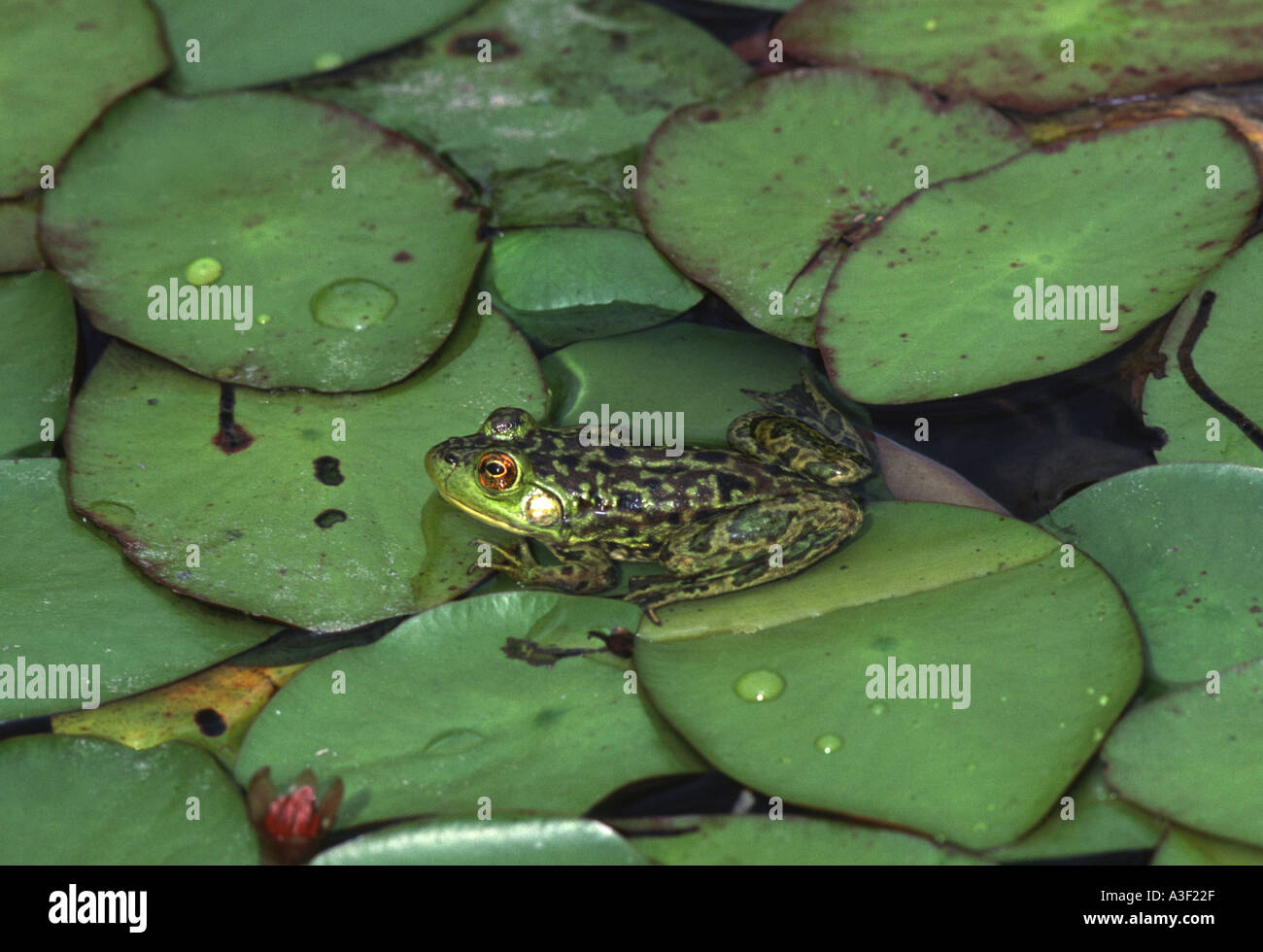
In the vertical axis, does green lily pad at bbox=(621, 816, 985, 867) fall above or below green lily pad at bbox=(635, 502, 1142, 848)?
below

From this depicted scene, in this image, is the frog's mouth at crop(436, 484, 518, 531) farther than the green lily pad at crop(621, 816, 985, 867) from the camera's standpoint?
Yes

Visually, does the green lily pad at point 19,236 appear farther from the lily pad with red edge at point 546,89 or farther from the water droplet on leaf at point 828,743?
the water droplet on leaf at point 828,743

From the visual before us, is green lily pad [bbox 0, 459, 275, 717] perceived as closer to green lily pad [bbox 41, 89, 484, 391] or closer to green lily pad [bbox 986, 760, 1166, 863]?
green lily pad [bbox 41, 89, 484, 391]

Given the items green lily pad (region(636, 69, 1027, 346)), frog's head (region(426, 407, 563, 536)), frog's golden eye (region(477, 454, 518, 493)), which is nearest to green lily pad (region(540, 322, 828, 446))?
green lily pad (region(636, 69, 1027, 346))

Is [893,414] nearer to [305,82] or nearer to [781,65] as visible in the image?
[781,65]

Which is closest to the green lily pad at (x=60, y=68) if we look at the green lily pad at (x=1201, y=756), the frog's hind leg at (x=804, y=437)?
the frog's hind leg at (x=804, y=437)

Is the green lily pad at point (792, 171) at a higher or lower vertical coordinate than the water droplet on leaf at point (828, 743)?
higher
